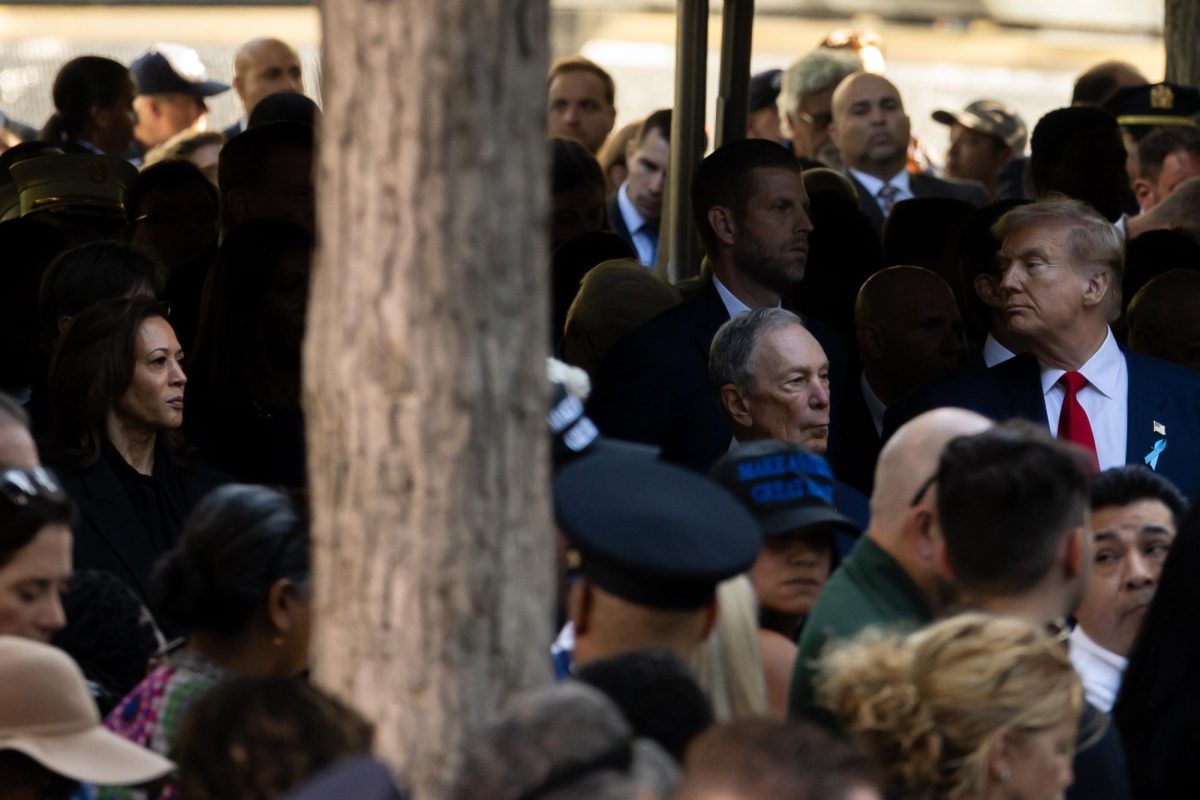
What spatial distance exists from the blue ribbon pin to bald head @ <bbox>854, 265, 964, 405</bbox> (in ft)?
3.89

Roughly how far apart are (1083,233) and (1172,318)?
0.89m

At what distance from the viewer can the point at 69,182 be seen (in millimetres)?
8789

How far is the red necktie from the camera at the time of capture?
6.62 meters

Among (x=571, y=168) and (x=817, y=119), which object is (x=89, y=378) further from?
(x=817, y=119)

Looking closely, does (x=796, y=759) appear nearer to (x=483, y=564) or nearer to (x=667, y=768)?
(x=667, y=768)

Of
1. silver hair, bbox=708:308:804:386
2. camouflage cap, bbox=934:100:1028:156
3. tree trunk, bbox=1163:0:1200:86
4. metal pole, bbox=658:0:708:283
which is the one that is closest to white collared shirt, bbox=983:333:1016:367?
silver hair, bbox=708:308:804:386

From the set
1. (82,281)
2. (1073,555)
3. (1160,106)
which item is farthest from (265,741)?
(1160,106)

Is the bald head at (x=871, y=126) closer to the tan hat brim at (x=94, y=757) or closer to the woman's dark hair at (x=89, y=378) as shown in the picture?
the woman's dark hair at (x=89, y=378)

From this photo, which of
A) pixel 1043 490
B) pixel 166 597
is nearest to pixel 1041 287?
pixel 1043 490

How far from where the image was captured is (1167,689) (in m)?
4.41

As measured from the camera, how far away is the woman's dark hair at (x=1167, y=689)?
439cm

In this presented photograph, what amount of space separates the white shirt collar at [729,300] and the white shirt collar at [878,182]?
370 cm

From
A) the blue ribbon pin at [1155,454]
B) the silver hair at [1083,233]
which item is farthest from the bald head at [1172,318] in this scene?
the blue ribbon pin at [1155,454]

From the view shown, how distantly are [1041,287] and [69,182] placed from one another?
383 centimetres
